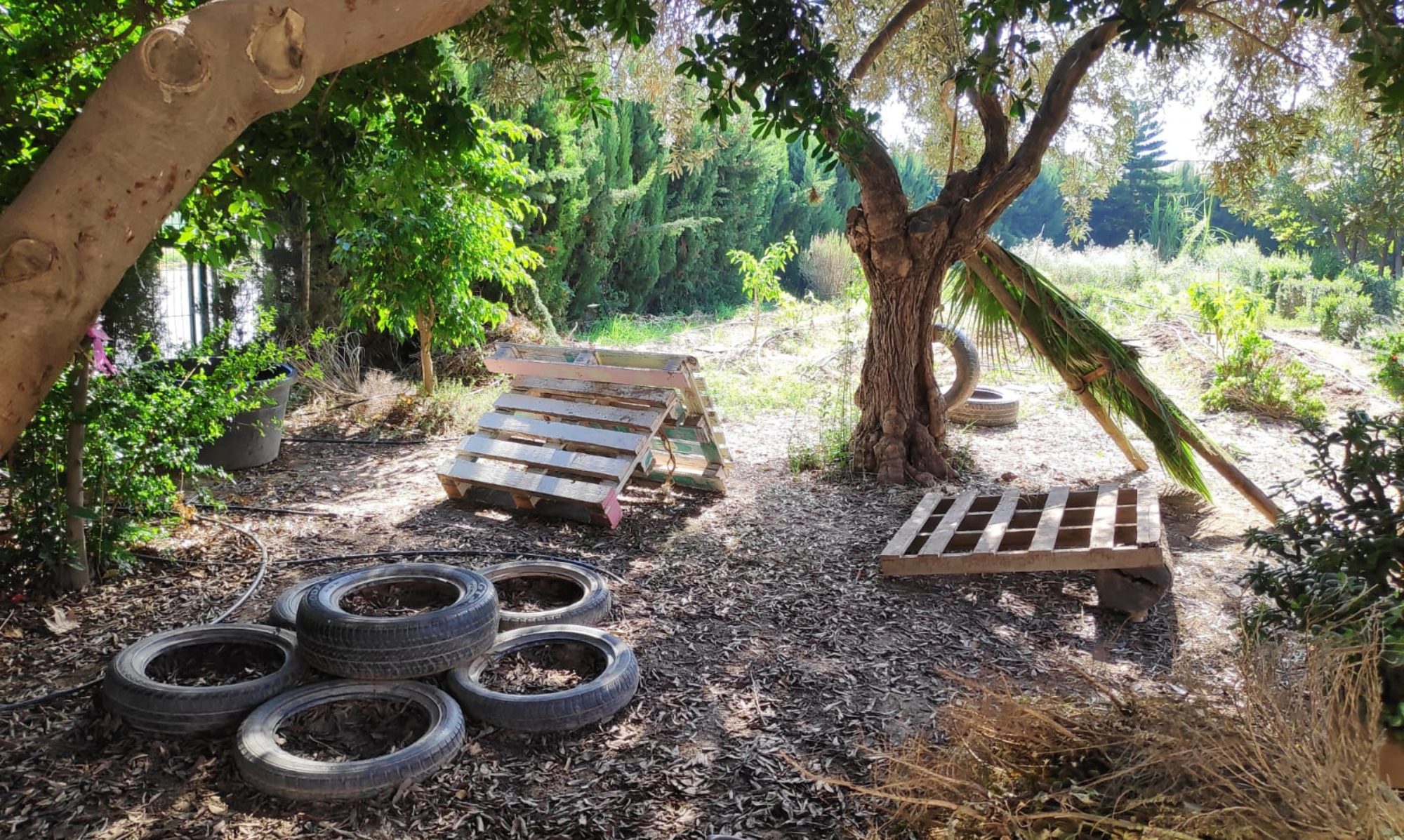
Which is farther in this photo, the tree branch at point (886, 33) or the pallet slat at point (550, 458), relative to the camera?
the tree branch at point (886, 33)

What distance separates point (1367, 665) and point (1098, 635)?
2051 millimetres

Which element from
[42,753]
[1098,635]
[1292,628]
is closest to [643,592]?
[1098,635]

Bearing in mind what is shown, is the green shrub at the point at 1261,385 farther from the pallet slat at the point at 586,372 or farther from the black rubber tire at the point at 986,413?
the pallet slat at the point at 586,372

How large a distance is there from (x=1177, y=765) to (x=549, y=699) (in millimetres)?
1880

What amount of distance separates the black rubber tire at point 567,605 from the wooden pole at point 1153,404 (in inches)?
145

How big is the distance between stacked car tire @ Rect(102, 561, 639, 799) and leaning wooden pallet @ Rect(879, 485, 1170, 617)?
1848 mm

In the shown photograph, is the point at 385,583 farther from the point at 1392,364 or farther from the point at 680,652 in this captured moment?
the point at 1392,364

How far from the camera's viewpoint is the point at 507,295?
11.3m

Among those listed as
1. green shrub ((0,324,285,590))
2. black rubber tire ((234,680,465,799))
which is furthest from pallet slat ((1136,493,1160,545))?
green shrub ((0,324,285,590))

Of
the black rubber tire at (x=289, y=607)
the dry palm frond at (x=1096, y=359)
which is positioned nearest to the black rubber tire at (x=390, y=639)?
the black rubber tire at (x=289, y=607)

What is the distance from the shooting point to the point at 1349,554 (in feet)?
8.29

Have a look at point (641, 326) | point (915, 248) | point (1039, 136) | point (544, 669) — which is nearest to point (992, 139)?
point (1039, 136)

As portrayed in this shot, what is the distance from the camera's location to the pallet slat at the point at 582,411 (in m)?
5.45

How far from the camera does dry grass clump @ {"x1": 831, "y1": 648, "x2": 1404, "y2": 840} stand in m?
1.68
